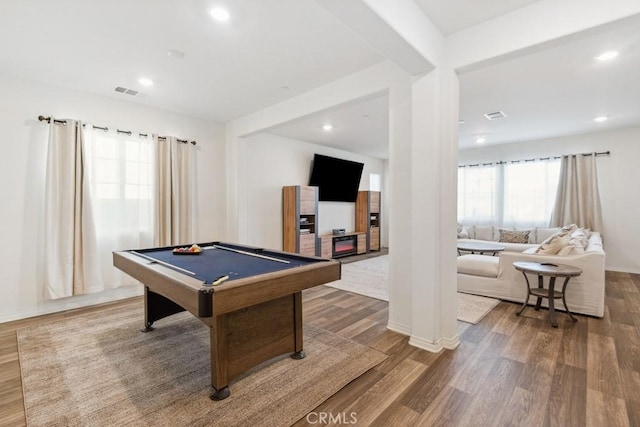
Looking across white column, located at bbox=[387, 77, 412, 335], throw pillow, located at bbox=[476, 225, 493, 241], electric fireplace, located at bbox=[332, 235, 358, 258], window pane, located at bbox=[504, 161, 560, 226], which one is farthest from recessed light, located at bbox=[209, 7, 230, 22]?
window pane, located at bbox=[504, 161, 560, 226]

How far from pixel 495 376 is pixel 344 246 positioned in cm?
524

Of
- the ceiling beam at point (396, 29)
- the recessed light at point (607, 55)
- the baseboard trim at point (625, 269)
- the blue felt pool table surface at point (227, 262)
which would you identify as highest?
the recessed light at point (607, 55)

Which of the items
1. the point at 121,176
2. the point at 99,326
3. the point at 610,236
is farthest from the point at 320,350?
the point at 610,236

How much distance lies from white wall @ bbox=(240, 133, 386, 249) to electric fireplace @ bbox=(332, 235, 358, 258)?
0.49 meters

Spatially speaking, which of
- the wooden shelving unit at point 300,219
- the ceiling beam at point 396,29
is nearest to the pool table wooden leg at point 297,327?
the ceiling beam at point 396,29

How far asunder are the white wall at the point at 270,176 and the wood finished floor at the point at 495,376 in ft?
9.17

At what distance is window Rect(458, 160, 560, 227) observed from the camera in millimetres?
6477

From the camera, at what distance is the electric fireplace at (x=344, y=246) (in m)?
7.13

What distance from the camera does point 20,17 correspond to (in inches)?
91.0

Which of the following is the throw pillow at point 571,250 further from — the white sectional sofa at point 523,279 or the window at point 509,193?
the window at point 509,193

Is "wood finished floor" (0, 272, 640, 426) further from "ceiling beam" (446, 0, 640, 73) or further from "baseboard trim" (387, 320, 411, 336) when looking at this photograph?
"ceiling beam" (446, 0, 640, 73)

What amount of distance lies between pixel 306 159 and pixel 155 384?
210 inches

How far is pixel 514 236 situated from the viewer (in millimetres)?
6414

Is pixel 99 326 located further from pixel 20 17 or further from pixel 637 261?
pixel 637 261
